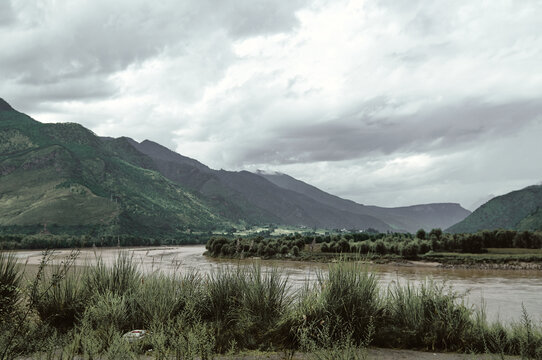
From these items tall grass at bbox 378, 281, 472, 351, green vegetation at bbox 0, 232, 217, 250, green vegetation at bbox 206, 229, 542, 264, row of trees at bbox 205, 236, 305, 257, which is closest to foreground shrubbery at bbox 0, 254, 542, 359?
tall grass at bbox 378, 281, 472, 351

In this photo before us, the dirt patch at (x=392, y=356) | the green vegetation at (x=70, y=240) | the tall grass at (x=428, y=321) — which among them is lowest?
the green vegetation at (x=70, y=240)

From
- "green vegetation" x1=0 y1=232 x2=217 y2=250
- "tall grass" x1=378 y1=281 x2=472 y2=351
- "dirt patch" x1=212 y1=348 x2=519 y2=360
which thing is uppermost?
"tall grass" x1=378 y1=281 x2=472 y2=351

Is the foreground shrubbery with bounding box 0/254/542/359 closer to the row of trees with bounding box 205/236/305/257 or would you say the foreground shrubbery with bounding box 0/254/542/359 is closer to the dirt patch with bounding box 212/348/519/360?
the dirt patch with bounding box 212/348/519/360

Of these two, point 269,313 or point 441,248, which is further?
point 441,248

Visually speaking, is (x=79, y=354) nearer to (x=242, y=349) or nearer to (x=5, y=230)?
(x=242, y=349)

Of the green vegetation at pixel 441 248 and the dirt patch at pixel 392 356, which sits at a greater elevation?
the dirt patch at pixel 392 356

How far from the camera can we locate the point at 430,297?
8727 mm

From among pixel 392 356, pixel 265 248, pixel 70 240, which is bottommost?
pixel 70 240

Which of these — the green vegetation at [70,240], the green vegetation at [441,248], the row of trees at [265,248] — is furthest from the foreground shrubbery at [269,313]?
the green vegetation at [70,240]

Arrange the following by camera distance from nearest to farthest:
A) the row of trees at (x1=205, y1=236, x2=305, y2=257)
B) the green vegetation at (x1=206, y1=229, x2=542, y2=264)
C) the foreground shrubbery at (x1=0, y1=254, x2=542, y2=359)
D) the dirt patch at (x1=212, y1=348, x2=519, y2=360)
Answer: the dirt patch at (x1=212, y1=348, x2=519, y2=360) → the foreground shrubbery at (x1=0, y1=254, x2=542, y2=359) → the green vegetation at (x1=206, y1=229, x2=542, y2=264) → the row of trees at (x1=205, y1=236, x2=305, y2=257)

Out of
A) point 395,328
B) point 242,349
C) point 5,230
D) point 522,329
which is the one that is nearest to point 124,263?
point 242,349

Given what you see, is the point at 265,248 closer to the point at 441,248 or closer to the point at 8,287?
the point at 441,248

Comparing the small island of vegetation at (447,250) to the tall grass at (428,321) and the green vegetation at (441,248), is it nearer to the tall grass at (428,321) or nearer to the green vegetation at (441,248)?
the green vegetation at (441,248)

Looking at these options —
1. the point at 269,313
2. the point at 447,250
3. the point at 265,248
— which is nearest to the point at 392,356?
the point at 269,313
